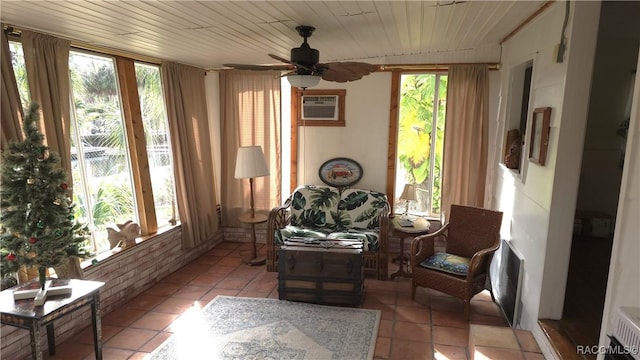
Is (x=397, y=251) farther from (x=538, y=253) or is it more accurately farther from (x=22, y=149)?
(x=22, y=149)

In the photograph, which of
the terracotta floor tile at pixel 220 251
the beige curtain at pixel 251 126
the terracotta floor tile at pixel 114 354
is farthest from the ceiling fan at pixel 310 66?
the terracotta floor tile at pixel 220 251

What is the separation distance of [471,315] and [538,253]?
42.3 inches

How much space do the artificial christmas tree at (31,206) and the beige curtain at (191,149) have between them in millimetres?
1916

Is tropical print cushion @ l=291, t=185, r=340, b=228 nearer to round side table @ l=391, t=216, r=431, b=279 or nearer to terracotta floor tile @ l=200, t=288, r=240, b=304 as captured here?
round side table @ l=391, t=216, r=431, b=279

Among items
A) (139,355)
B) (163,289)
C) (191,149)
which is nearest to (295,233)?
(163,289)

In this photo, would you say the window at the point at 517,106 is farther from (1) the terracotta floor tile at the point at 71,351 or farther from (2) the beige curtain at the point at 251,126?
(1) the terracotta floor tile at the point at 71,351

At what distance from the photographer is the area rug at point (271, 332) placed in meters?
2.85

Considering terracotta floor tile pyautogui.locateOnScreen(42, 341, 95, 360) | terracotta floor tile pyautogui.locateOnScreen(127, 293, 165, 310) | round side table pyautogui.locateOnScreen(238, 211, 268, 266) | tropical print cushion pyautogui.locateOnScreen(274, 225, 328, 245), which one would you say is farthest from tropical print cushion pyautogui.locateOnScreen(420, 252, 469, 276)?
terracotta floor tile pyautogui.locateOnScreen(42, 341, 95, 360)

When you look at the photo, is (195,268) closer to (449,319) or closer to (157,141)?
(157,141)

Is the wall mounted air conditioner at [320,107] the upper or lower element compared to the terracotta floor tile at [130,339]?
upper

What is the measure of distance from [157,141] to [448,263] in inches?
130

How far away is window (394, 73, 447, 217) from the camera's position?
15.3 feet

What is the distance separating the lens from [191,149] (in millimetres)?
4586

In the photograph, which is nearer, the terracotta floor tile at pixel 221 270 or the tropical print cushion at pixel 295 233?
the tropical print cushion at pixel 295 233
